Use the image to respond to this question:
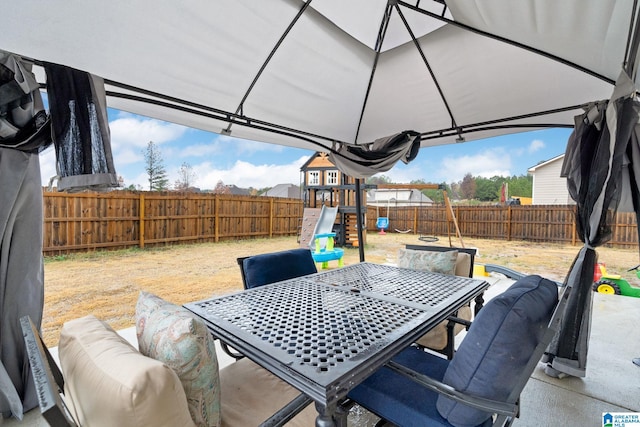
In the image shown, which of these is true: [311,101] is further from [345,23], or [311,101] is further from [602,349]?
[602,349]

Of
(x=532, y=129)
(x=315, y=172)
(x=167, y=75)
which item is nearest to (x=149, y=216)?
(x=315, y=172)

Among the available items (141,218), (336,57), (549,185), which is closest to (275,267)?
(336,57)

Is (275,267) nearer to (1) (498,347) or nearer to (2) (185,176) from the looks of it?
(1) (498,347)

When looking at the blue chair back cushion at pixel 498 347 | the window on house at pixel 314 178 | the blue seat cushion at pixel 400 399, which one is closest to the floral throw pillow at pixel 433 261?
the blue seat cushion at pixel 400 399

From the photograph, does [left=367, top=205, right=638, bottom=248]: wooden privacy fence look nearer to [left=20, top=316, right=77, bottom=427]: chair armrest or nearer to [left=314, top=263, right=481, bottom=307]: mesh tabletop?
[left=314, top=263, right=481, bottom=307]: mesh tabletop

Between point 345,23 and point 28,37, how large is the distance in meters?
1.73

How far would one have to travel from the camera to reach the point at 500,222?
394 inches

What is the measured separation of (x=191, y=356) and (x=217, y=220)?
24.8ft

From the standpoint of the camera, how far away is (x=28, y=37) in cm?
136

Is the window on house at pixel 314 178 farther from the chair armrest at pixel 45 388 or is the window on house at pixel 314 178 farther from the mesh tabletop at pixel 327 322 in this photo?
the chair armrest at pixel 45 388

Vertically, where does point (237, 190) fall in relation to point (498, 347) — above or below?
above

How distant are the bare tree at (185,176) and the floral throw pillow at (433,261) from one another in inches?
527

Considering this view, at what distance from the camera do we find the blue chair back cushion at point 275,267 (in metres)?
2.10

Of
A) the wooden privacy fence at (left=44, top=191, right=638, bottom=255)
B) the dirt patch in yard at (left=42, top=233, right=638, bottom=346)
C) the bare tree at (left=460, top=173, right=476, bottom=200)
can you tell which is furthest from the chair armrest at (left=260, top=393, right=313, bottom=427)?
the bare tree at (left=460, top=173, right=476, bottom=200)
